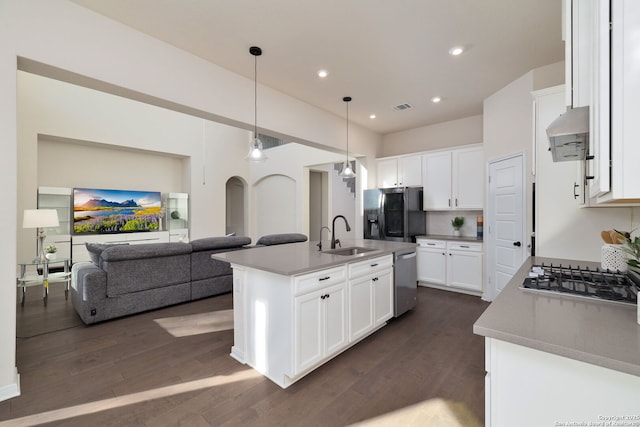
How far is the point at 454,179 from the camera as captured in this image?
4883 millimetres

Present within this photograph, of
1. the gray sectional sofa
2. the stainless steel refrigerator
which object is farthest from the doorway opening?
the gray sectional sofa

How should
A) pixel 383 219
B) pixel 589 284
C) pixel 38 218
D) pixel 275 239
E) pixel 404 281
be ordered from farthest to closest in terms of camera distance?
pixel 383 219
pixel 275 239
pixel 38 218
pixel 404 281
pixel 589 284

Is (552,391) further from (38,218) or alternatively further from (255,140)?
(38,218)

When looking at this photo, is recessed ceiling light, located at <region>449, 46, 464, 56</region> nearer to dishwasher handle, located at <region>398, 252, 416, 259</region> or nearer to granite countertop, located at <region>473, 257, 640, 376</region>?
dishwasher handle, located at <region>398, 252, 416, 259</region>

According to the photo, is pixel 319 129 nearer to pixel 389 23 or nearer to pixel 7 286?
pixel 389 23

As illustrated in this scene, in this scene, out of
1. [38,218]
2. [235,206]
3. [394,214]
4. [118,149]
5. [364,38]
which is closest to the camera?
[364,38]

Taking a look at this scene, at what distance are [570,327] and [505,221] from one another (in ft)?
10.7

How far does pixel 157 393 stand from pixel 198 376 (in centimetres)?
30

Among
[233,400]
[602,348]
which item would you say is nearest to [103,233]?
[233,400]

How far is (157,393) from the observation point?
82.7 inches

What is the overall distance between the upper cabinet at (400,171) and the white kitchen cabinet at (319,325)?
342 cm

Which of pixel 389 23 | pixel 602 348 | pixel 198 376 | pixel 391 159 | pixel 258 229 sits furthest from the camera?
pixel 258 229

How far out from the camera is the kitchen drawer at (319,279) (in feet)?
7.14

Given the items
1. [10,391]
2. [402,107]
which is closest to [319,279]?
[10,391]
